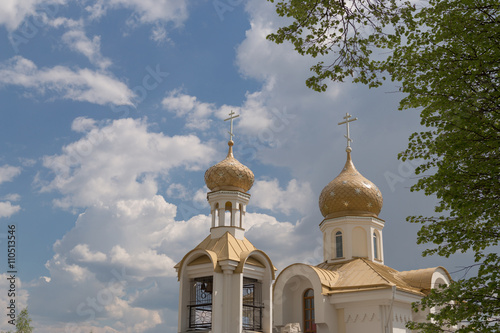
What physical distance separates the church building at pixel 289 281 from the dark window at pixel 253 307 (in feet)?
0.04

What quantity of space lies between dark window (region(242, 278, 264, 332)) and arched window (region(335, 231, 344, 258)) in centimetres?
540

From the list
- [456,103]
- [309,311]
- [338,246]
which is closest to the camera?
[456,103]

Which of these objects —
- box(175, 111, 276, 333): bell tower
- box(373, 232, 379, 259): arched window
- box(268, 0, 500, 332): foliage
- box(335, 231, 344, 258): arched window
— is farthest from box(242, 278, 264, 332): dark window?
box(268, 0, 500, 332): foliage

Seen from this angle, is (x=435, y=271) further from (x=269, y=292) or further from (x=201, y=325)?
(x=201, y=325)

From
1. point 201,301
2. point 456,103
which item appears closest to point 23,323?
point 201,301

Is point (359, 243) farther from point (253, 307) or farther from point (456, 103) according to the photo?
point (456, 103)

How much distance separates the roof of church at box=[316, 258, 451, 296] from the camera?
65.9 feet

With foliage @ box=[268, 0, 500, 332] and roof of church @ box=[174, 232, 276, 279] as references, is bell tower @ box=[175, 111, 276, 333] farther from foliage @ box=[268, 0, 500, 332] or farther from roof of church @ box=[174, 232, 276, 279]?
foliage @ box=[268, 0, 500, 332]

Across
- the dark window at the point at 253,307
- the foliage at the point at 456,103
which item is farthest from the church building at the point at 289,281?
the foliage at the point at 456,103

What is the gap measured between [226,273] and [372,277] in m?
5.87

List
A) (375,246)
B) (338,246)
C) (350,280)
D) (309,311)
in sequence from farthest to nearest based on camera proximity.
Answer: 1. (375,246)
2. (338,246)
3. (309,311)
4. (350,280)

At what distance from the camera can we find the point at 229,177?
69.3 ft

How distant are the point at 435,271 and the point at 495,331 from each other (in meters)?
15.4

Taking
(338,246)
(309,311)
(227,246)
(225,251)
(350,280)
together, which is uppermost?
(338,246)
